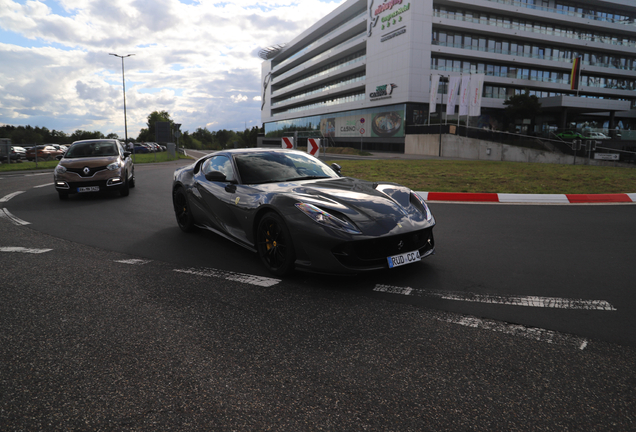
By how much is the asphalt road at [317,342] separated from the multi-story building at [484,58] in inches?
1513

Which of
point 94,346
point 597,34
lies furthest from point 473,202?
point 597,34

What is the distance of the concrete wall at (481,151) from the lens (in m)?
29.0

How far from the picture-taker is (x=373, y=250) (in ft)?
13.3

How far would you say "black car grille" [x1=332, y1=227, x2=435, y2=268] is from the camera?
3.95m

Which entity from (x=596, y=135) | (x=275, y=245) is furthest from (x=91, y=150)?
(x=596, y=135)

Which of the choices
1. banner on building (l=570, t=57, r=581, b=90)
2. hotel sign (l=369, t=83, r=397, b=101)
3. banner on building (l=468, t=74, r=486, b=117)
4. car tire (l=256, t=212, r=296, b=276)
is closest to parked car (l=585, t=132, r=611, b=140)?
banner on building (l=468, t=74, r=486, b=117)

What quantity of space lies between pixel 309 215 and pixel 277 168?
1.50m

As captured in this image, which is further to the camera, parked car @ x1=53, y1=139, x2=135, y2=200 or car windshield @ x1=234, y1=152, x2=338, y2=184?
parked car @ x1=53, y1=139, x2=135, y2=200

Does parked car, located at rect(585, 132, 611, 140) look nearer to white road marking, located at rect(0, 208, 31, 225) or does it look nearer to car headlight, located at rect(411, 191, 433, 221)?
car headlight, located at rect(411, 191, 433, 221)

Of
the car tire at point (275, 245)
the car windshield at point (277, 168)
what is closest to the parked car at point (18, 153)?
the car windshield at point (277, 168)

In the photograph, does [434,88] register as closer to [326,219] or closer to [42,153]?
[42,153]

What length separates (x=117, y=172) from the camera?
36.4 ft

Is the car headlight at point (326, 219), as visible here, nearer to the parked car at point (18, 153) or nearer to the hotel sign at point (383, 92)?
the parked car at point (18, 153)

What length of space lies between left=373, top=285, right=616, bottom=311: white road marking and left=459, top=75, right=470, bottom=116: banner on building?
117ft
